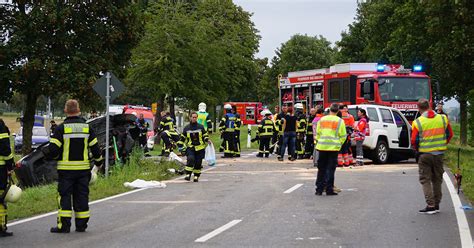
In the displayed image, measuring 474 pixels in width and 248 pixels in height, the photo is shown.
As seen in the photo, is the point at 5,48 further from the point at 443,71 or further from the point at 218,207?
the point at 443,71

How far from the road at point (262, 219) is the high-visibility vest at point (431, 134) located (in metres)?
1.02

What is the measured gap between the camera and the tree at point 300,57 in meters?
94.9

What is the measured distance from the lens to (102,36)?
25.2 metres

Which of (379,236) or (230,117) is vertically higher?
(230,117)

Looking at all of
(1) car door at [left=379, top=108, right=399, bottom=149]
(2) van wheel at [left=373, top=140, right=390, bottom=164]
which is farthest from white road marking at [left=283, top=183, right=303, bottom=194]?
(1) car door at [left=379, top=108, right=399, bottom=149]

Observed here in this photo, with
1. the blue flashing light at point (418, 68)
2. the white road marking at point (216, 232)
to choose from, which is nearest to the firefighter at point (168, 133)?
the blue flashing light at point (418, 68)

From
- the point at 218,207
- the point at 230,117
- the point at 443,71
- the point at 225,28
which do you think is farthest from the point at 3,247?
the point at 225,28

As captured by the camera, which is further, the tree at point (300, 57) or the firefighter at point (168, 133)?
the tree at point (300, 57)

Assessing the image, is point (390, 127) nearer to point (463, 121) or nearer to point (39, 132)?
point (463, 121)

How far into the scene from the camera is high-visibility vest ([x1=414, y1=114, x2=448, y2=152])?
11906 mm

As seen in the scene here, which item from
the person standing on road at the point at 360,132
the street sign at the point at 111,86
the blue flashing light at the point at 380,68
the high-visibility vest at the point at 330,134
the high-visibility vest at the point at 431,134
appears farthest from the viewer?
the blue flashing light at the point at 380,68

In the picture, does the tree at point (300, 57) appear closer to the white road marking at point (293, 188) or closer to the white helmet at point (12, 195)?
the white road marking at point (293, 188)

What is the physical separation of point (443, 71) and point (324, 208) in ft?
75.9

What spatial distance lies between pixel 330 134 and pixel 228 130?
11.9 m
